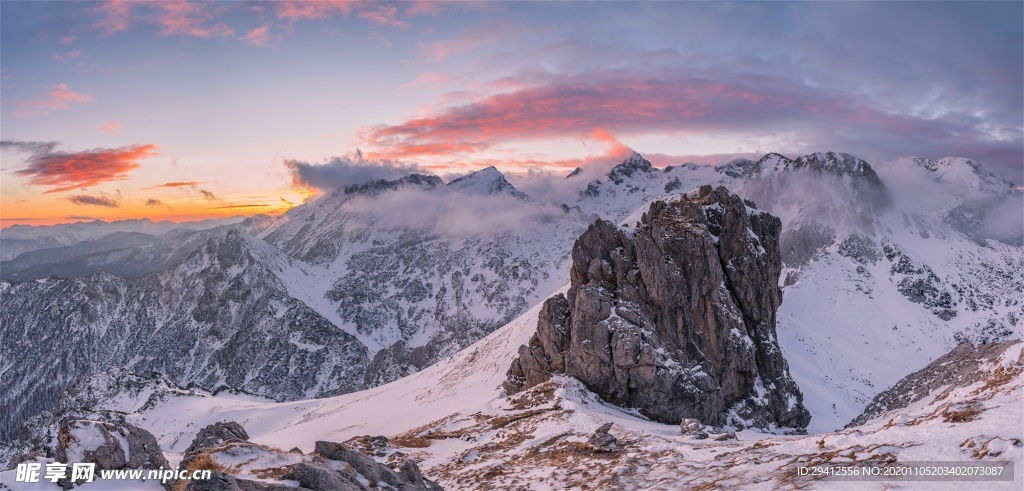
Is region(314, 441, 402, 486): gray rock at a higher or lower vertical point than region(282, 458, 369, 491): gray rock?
lower

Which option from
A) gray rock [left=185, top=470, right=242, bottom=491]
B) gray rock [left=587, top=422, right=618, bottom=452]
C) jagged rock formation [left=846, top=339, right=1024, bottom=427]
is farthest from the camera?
jagged rock formation [left=846, top=339, right=1024, bottom=427]

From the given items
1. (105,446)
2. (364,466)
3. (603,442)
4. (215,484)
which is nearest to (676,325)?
(603,442)

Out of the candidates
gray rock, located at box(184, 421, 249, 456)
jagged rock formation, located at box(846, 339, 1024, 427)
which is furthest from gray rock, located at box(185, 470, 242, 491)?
jagged rock formation, located at box(846, 339, 1024, 427)

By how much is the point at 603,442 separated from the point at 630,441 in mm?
1535

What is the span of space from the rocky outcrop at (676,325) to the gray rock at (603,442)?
21.6m

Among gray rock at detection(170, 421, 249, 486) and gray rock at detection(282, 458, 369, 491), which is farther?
gray rock at detection(170, 421, 249, 486)

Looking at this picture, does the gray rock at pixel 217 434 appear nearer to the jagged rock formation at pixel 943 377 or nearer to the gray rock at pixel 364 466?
the gray rock at pixel 364 466

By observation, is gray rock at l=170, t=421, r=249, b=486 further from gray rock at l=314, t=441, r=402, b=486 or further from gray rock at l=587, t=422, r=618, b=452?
gray rock at l=587, t=422, r=618, b=452

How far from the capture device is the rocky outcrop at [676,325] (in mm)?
54812

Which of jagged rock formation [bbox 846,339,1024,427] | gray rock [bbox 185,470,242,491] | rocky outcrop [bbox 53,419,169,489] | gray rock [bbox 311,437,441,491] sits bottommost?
jagged rock formation [bbox 846,339,1024,427]

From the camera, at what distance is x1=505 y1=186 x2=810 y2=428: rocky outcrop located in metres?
54.8

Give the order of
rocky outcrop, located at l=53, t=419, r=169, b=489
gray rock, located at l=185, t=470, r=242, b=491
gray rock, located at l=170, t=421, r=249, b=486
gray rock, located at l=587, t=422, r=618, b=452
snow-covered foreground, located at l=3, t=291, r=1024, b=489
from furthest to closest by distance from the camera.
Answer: gray rock, located at l=170, t=421, r=249, b=486 < gray rock, located at l=587, t=422, r=618, b=452 < rocky outcrop, located at l=53, t=419, r=169, b=489 < snow-covered foreground, located at l=3, t=291, r=1024, b=489 < gray rock, located at l=185, t=470, r=242, b=491

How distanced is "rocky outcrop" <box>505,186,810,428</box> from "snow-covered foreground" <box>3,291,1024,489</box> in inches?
158

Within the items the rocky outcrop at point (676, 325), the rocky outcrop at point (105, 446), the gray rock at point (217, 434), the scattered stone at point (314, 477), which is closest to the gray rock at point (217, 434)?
the gray rock at point (217, 434)
